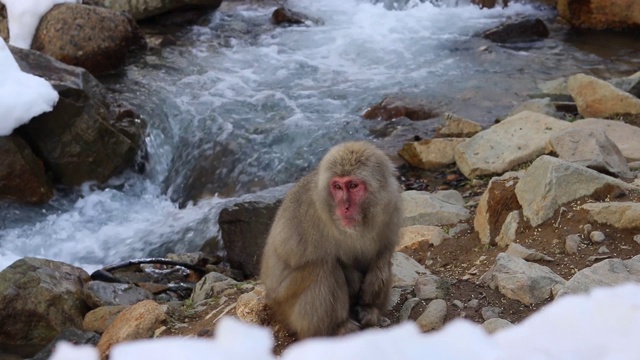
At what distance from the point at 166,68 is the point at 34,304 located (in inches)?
196

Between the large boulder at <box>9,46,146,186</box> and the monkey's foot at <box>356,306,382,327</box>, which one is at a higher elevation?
the monkey's foot at <box>356,306,382,327</box>

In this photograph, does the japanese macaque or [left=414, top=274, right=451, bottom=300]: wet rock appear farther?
[left=414, top=274, right=451, bottom=300]: wet rock

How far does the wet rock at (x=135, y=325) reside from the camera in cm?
392

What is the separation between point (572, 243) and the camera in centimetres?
392

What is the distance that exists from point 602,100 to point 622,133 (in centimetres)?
81

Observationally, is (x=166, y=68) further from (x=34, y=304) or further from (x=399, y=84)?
(x=34, y=304)

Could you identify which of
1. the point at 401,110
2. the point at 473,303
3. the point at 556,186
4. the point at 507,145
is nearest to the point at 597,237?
the point at 556,186

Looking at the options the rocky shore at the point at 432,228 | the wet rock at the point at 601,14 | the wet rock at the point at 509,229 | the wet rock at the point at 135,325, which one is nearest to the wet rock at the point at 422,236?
the rocky shore at the point at 432,228

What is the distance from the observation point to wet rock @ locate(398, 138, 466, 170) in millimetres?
6777

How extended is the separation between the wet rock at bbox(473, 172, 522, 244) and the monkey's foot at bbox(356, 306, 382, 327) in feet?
4.52

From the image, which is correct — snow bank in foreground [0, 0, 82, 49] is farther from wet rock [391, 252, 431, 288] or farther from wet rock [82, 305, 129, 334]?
wet rock [391, 252, 431, 288]

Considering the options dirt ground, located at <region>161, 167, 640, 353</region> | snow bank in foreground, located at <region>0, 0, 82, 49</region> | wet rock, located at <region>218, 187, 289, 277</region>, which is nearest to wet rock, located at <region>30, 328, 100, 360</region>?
dirt ground, located at <region>161, 167, 640, 353</region>

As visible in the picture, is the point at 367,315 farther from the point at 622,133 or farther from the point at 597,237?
the point at 622,133

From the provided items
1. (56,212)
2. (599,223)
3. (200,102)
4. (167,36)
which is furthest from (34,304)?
(167,36)
